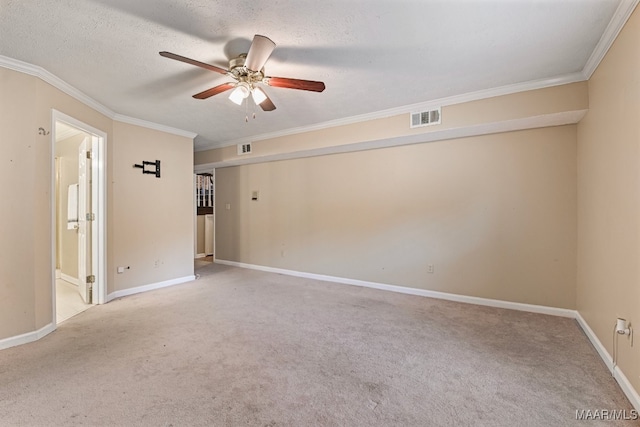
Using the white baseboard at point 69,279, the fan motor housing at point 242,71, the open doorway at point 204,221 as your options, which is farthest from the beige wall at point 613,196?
the open doorway at point 204,221

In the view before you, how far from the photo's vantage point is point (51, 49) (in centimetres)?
231

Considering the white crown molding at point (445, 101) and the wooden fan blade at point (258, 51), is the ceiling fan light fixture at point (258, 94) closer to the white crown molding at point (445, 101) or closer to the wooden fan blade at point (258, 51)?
the wooden fan blade at point (258, 51)

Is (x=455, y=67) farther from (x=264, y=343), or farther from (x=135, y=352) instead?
(x=135, y=352)

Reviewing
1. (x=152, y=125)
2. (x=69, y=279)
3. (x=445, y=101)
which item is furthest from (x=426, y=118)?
(x=69, y=279)

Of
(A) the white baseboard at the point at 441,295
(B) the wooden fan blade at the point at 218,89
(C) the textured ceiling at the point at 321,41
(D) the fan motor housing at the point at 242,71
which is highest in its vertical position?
(C) the textured ceiling at the point at 321,41

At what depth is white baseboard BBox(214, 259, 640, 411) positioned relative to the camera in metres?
1.88

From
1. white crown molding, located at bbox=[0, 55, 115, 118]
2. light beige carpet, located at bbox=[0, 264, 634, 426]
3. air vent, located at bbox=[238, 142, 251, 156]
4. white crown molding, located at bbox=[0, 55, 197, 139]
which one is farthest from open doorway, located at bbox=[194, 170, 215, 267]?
light beige carpet, located at bbox=[0, 264, 634, 426]

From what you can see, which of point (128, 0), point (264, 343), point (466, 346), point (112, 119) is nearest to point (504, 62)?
point (466, 346)

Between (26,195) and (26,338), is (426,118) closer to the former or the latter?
(26,195)

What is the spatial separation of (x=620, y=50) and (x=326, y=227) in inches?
149

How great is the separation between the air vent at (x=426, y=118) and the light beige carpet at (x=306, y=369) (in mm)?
2267

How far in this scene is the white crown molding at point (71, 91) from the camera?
2.48 meters

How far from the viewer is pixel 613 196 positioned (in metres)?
2.15

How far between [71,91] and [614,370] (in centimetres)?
536
